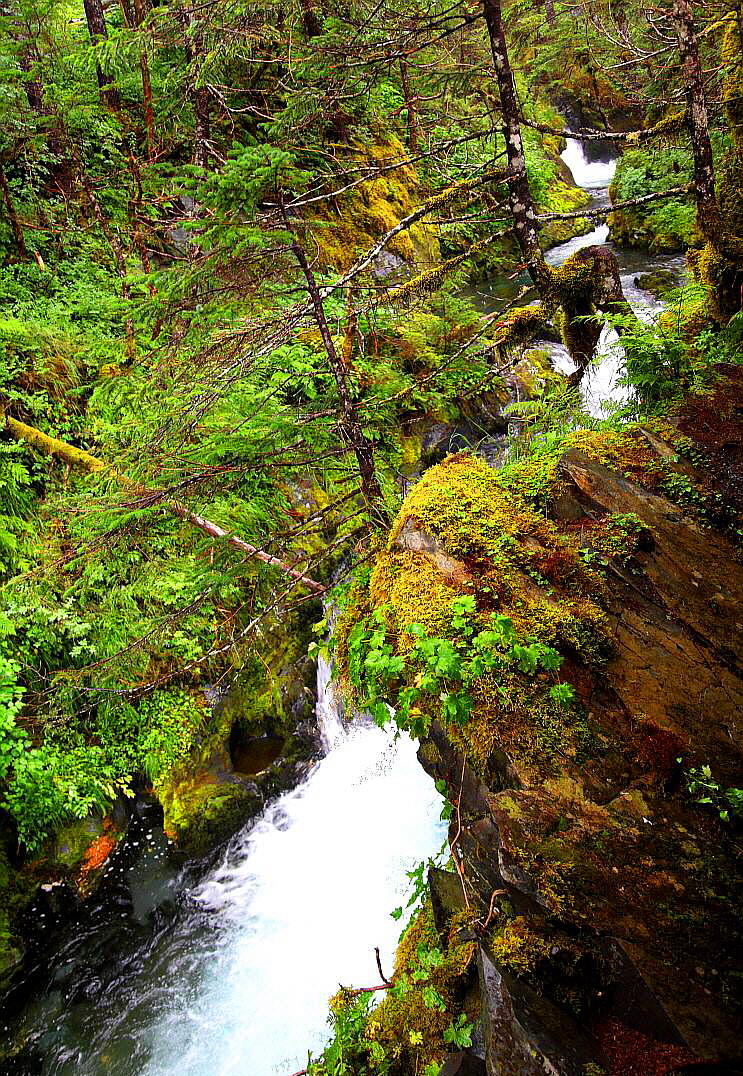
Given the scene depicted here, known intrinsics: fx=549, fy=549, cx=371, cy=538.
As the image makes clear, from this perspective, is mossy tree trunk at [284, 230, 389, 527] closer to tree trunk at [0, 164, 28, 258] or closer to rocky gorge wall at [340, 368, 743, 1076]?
rocky gorge wall at [340, 368, 743, 1076]

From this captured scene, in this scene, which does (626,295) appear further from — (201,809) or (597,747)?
(201,809)

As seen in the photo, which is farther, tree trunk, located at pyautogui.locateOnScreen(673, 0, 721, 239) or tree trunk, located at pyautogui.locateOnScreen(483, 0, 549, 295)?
tree trunk, located at pyautogui.locateOnScreen(673, 0, 721, 239)

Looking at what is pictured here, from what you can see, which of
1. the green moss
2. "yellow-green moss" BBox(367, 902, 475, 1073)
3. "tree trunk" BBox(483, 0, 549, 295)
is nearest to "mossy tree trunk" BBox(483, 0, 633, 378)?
"tree trunk" BBox(483, 0, 549, 295)

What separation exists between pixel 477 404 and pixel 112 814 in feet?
31.1

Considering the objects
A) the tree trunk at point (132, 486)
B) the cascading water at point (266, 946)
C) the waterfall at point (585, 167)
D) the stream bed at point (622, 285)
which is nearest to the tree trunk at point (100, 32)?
the tree trunk at point (132, 486)

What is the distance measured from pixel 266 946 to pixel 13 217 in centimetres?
1335

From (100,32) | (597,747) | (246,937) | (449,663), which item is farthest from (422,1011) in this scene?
(100,32)

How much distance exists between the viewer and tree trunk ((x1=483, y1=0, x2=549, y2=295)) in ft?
13.7

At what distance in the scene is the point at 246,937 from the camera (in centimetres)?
680

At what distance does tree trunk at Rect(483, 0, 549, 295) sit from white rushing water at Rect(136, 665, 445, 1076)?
208 inches

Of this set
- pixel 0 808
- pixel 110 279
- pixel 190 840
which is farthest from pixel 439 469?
pixel 110 279

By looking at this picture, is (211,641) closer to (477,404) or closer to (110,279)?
(477,404)

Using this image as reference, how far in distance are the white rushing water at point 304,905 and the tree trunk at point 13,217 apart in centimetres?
1042

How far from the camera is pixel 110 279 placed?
11164 mm
